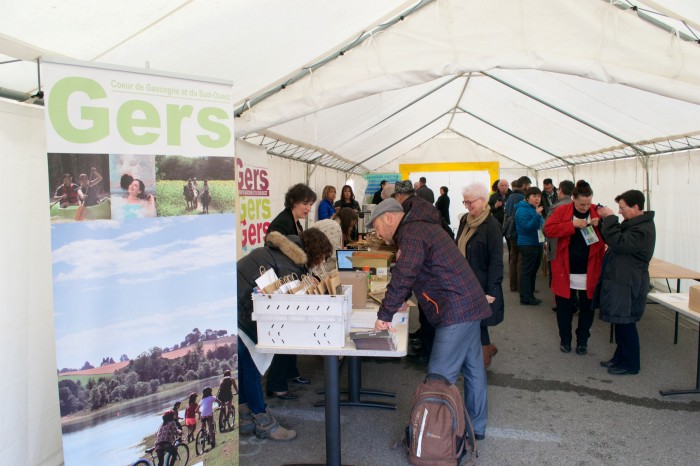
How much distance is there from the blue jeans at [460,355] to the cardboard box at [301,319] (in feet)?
1.82

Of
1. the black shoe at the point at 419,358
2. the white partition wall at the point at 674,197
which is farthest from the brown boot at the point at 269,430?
the white partition wall at the point at 674,197

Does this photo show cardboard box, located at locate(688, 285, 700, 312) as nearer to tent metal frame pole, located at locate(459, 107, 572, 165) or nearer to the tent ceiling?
the tent ceiling

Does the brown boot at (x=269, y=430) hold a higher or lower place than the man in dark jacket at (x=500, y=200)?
lower

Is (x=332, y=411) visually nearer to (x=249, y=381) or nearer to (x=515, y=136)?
(x=249, y=381)

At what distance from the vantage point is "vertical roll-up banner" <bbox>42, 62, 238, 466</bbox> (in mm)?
1816

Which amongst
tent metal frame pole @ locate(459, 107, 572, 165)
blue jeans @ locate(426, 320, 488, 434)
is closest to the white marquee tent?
blue jeans @ locate(426, 320, 488, 434)

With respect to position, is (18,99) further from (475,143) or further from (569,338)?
(475,143)

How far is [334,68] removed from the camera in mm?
3580

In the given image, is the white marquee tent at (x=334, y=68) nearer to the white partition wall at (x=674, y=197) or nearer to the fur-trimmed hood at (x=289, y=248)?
the white partition wall at (x=674, y=197)

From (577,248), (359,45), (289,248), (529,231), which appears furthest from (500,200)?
(289,248)

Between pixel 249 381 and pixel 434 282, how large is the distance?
1189 millimetres

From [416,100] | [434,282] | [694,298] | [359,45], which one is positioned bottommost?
[694,298]

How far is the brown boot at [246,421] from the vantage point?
9.79 feet

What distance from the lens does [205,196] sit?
211 cm
